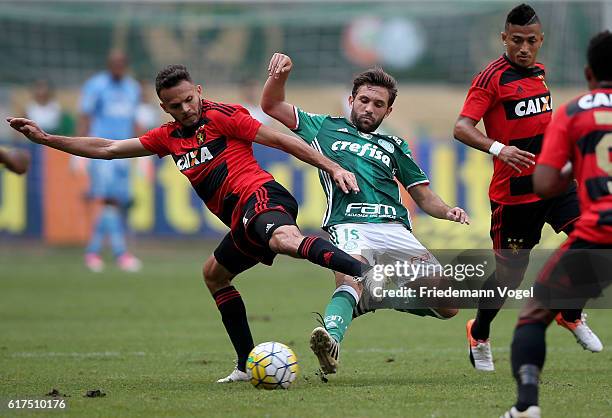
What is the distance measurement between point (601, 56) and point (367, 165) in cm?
279

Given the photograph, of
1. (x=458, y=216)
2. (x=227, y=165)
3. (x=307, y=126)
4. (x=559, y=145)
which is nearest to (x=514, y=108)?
(x=458, y=216)

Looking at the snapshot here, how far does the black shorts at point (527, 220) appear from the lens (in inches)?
341

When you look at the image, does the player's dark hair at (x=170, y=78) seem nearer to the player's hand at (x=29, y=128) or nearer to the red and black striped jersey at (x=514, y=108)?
the player's hand at (x=29, y=128)

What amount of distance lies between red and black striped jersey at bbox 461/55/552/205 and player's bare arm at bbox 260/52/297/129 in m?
1.36

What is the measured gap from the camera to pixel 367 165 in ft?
27.8

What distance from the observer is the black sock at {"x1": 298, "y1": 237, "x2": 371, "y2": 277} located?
7.18 meters

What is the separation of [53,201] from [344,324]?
13.2m

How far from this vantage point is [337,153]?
8484 millimetres

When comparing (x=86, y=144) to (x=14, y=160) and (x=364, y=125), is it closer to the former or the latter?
(x=14, y=160)

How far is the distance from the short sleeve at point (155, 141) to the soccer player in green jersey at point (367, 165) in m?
0.85

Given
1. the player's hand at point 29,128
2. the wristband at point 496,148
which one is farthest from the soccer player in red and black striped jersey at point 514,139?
the player's hand at point 29,128

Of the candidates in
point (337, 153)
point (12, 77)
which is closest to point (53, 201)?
point (12, 77)

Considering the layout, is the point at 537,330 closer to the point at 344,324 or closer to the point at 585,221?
the point at 585,221

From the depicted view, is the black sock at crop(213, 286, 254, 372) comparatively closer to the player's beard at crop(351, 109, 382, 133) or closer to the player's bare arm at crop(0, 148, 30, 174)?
the player's beard at crop(351, 109, 382, 133)
